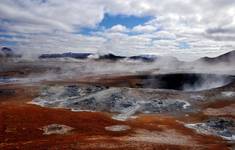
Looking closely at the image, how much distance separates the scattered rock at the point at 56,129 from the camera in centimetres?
3766

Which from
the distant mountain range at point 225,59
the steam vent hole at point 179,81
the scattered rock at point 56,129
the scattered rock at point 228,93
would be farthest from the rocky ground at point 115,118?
the distant mountain range at point 225,59

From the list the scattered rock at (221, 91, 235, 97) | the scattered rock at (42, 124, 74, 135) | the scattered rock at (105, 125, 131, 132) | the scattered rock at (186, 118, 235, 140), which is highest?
the scattered rock at (221, 91, 235, 97)

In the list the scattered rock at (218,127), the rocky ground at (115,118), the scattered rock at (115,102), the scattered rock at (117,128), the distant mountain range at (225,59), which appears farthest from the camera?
the distant mountain range at (225,59)

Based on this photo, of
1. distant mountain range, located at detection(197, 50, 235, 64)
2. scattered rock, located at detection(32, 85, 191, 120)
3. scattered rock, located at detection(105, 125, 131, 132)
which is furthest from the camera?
distant mountain range, located at detection(197, 50, 235, 64)

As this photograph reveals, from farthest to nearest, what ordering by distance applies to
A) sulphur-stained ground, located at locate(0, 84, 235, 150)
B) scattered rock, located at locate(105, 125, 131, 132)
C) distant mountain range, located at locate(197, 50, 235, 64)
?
distant mountain range, located at locate(197, 50, 235, 64), scattered rock, located at locate(105, 125, 131, 132), sulphur-stained ground, located at locate(0, 84, 235, 150)

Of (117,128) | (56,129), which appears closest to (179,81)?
(117,128)

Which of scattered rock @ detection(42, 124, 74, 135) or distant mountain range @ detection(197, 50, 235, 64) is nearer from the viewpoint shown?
scattered rock @ detection(42, 124, 74, 135)

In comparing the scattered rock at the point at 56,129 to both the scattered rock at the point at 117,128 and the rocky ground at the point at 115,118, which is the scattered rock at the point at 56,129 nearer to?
the rocky ground at the point at 115,118

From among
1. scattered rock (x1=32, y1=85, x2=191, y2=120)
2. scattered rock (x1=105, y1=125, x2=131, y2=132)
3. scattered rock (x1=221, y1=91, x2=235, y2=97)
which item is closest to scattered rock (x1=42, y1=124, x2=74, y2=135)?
scattered rock (x1=105, y1=125, x2=131, y2=132)

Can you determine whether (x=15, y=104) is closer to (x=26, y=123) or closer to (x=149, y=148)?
(x=26, y=123)

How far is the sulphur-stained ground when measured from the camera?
3281cm

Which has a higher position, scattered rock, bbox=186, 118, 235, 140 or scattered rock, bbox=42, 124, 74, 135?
scattered rock, bbox=42, 124, 74, 135

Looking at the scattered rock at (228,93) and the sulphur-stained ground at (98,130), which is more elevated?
the scattered rock at (228,93)

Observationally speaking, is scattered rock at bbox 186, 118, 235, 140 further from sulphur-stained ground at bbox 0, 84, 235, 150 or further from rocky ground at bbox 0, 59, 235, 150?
sulphur-stained ground at bbox 0, 84, 235, 150
